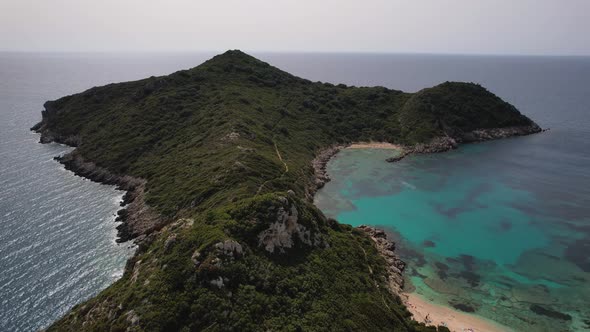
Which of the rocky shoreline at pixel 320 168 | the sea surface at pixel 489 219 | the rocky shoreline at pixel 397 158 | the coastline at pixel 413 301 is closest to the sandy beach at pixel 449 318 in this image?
the coastline at pixel 413 301

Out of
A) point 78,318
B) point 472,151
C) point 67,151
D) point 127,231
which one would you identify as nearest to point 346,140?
point 472,151

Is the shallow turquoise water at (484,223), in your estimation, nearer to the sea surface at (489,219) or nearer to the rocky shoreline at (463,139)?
the sea surface at (489,219)

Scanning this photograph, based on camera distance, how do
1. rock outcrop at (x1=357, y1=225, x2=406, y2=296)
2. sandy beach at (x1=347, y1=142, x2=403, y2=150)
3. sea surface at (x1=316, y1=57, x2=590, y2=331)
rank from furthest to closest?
sandy beach at (x1=347, y1=142, x2=403, y2=150) < rock outcrop at (x1=357, y1=225, x2=406, y2=296) < sea surface at (x1=316, y1=57, x2=590, y2=331)

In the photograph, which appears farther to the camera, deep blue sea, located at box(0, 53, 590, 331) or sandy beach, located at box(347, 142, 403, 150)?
sandy beach, located at box(347, 142, 403, 150)

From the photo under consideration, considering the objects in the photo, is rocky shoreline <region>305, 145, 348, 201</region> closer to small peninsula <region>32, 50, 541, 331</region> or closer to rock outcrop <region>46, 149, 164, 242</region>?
small peninsula <region>32, 50, 541, 331</region>

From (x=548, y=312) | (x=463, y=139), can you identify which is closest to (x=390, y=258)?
(x=548, y=312)

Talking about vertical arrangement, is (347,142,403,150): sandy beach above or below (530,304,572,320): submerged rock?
above

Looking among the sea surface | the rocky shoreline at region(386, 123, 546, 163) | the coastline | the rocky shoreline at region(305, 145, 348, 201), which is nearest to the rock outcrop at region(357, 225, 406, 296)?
the coastline
